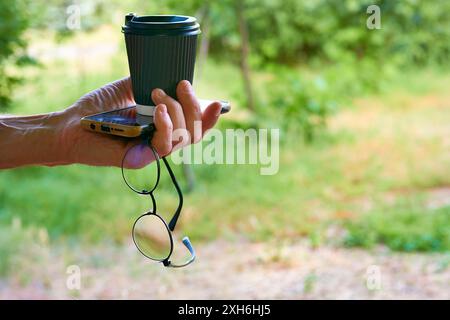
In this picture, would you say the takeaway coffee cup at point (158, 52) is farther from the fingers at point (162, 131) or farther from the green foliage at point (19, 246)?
the green foliage at point (19, 246)

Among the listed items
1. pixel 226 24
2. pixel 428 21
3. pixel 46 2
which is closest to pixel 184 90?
pixel 46 2

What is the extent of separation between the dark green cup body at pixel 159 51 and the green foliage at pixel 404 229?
1727 millimetres

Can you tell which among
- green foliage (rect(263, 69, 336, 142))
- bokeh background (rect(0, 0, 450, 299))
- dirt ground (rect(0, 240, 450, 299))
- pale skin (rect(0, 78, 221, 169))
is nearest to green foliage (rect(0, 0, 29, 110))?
A: bokeh background (rect(0, 0, 450, 299))

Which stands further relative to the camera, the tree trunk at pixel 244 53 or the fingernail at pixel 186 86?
the tree trunk at pixel 244 53

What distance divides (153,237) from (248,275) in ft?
4.89

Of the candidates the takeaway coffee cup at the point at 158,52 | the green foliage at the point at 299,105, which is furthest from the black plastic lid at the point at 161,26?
the green foliage at the point at 299,105

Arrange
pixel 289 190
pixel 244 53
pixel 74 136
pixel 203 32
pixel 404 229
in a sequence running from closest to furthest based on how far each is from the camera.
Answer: pixel 74 136 < pixel 404 229 < pixel 289 190 < pixel 244 53 < pixel 203 32

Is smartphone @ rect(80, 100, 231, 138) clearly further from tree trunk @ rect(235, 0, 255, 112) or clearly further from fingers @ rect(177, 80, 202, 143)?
tree trunk @ rect(235, 0, 255, 112)

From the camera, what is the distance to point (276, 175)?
3000mm

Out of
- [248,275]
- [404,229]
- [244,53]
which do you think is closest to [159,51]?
[248,275]

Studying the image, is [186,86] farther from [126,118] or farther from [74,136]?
[74,136]

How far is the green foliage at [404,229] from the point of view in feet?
7.59

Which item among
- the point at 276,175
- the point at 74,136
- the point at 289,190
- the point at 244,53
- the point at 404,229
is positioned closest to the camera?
the point at 74,136

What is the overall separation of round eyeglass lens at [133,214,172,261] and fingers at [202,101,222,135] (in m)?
0.13
